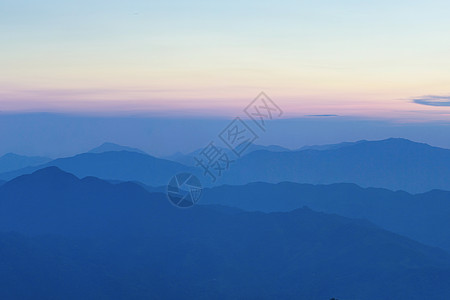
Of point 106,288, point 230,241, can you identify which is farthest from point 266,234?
point 106,288

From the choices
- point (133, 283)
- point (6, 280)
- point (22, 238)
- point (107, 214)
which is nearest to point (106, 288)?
point (133, 283)

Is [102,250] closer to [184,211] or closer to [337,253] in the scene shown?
[184,211]

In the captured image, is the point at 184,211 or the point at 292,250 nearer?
the point at 292,250

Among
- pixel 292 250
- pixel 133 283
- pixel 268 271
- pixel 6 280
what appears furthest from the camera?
pixel 292 250

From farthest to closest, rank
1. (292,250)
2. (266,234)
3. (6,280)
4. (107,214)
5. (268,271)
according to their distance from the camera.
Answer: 1. (107,214)
2. (266,234)
3. (292,250)
4. (268,271)
5. (6,280)

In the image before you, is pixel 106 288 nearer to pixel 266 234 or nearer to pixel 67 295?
pixel 67 295

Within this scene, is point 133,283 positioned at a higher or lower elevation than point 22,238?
lower
